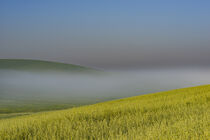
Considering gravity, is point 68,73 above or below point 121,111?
above

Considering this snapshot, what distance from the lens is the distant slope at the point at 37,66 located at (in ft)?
337

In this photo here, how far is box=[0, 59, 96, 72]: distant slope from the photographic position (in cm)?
10269

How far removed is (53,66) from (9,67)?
2023cm

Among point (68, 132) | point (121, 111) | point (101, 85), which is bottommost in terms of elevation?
point (68, 132)

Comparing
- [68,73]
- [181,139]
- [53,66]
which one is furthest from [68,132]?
[53,66]

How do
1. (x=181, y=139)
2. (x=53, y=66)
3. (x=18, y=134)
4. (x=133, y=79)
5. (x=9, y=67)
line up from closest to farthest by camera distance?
(x=181, y=139)
(x=18, y=134)
(x=9, y=67)
(x=53, y=66)
(x=133, y=79)

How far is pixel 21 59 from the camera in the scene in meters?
112

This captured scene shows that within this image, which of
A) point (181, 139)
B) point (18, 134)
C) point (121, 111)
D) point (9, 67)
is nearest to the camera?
point (181, 139)

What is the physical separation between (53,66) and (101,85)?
27.8m

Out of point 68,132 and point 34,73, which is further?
point 34,73

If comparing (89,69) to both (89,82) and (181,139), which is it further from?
(181,139)

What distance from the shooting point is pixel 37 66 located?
107312 mm

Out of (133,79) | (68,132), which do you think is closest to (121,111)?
(68,132)

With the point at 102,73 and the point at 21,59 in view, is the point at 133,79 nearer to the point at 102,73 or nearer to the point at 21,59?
the point at 102,73
